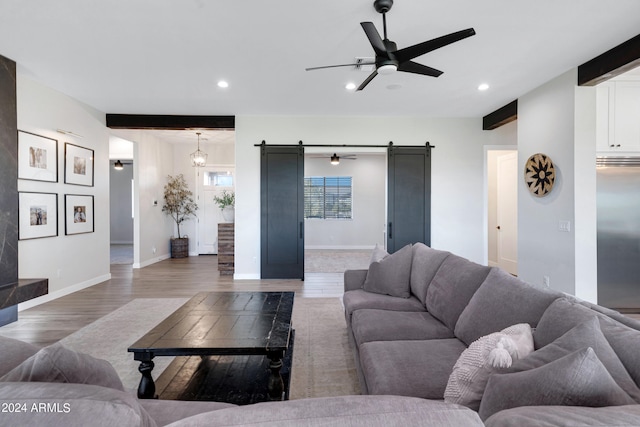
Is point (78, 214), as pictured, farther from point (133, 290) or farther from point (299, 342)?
point (299, 342)

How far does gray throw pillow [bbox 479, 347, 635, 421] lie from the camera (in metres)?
0.78

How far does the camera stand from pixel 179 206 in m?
8.11

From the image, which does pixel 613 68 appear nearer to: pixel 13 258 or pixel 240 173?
pixel 240 173

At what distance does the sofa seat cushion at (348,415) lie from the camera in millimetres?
519

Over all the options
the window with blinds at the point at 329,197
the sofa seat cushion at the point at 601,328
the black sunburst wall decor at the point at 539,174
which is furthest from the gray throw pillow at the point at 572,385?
the window with blinds at the point at 329,197

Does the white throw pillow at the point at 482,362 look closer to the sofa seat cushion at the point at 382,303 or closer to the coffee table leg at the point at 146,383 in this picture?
the sofa seat cushion at the point at 382,303

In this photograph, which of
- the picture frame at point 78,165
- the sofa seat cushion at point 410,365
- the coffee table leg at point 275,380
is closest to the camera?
the sofa seat cushion at point 410,365

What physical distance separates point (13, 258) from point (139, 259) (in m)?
3.10

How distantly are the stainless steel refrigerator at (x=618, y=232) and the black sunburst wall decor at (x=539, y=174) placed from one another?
474 mm

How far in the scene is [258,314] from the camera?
240 cm

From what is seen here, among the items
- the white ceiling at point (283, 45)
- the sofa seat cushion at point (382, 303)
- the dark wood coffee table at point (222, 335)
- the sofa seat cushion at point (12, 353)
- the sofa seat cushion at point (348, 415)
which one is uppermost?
the white ceiling at point (283, 45)

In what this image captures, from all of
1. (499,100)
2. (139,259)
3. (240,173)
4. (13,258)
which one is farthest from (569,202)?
(139,259)

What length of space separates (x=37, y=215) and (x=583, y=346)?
5.53m

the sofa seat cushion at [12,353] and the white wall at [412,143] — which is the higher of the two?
the white wall at [412,143]
